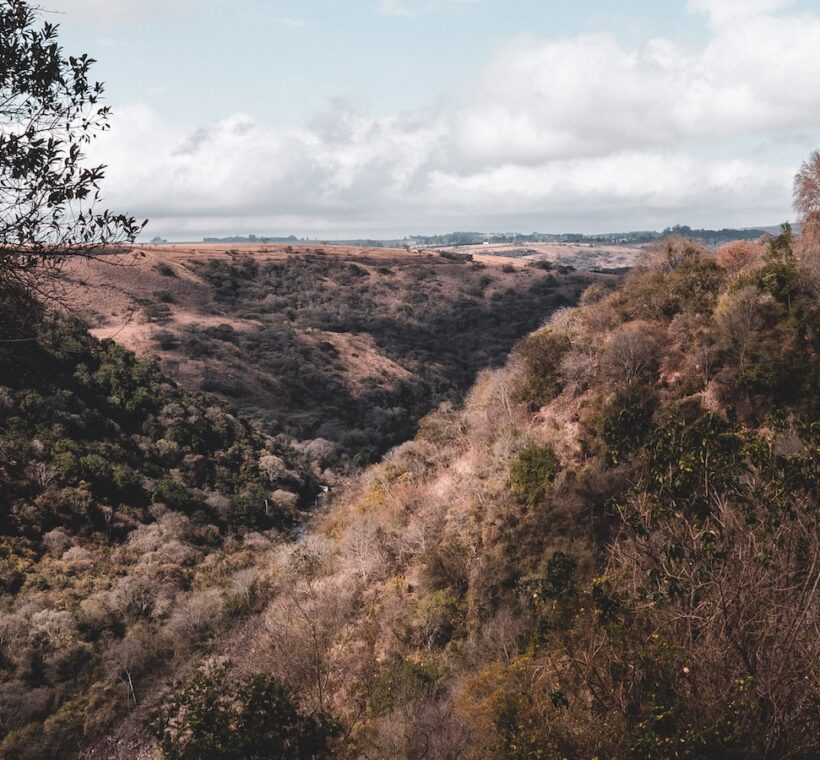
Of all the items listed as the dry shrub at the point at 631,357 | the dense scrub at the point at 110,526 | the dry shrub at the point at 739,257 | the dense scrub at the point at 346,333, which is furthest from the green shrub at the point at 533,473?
the dense scrub at the point at 346,333

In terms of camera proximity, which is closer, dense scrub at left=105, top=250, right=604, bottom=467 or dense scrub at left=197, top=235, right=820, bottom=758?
dense scrub at left=197, top=235, right=820, bottom=758

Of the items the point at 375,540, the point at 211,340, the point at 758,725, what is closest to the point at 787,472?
the point at 758,725

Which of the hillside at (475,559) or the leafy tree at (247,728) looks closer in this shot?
the hillside at (475,559)

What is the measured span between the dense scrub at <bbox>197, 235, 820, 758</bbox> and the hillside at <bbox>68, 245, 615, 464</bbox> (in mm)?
24969

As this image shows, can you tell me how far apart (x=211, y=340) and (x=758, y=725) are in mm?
77430

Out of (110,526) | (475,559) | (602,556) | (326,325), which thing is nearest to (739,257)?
(602,556)

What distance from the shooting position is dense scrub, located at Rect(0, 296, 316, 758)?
29766 millimetres

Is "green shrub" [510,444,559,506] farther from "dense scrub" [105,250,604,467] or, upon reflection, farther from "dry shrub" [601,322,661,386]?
"dense scrub" [105,250,604,467]

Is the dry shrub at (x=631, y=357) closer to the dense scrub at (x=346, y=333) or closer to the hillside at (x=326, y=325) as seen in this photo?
the hillside at (x=326, y=325)

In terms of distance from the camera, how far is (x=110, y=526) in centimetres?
4219

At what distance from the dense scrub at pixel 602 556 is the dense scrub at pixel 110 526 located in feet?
21.7

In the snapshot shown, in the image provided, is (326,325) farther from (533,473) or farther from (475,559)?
(475,559)

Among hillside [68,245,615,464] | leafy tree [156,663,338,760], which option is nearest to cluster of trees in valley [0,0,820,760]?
leafy tree [156,663,338,760]

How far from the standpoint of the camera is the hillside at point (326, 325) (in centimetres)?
7062
